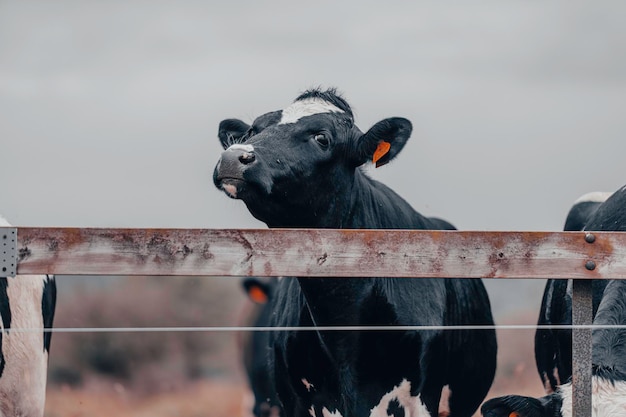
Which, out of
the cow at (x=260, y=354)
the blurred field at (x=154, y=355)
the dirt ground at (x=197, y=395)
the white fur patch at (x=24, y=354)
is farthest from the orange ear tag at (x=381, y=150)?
the cow at (x=260, y=354)

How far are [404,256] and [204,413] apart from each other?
6.85 meters

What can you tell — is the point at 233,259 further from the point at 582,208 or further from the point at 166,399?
the point at 166,399

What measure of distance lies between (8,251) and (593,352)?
225 cm

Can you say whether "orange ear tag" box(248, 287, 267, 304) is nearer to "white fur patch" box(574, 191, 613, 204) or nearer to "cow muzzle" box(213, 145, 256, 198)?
"white fur patch" box(574, 191, 613, 204)

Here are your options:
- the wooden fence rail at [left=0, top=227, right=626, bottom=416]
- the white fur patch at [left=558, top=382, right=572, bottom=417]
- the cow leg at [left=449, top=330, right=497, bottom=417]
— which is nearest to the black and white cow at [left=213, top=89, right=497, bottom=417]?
Answer: the cow leg at [left=449, top=330, right=497, bottom=417]

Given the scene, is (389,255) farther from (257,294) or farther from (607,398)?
(257,294)

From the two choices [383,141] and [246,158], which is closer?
[246,158]

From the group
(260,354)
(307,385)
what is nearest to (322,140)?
(307,385)

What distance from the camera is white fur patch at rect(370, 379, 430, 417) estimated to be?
5.38m

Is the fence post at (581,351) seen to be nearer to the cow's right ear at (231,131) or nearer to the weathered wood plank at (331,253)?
the weathered wood plank at (331,253)

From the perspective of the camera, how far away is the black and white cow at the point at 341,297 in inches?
207

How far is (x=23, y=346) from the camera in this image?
6.66 meters

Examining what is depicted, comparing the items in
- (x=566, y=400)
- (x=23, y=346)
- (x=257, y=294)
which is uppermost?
(x=257, y=294)

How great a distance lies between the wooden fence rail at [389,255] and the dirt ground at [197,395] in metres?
3.41
